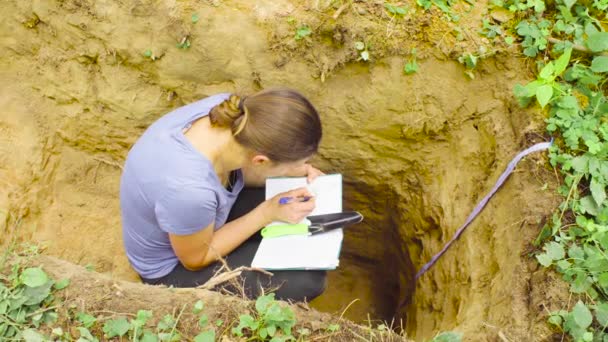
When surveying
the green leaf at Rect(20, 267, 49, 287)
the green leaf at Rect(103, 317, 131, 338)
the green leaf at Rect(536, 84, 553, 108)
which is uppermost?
the green leaf at Rect(536, 84, 553, 108)

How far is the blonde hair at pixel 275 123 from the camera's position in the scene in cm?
195

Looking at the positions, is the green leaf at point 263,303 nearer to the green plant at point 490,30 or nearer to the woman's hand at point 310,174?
the woman's hand at point 310,174

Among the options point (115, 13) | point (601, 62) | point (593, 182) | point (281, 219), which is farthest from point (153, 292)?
point (601, 62)

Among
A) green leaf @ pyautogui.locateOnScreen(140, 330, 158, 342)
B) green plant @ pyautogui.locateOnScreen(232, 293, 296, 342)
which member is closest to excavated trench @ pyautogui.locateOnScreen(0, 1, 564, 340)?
green plant @ pyautogui.locateOnScreen(232, 293, 296, 342)

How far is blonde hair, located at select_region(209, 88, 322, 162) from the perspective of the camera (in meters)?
1.95

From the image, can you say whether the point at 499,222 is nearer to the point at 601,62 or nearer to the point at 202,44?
the point at 601,62

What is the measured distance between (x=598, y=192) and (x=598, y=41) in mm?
733

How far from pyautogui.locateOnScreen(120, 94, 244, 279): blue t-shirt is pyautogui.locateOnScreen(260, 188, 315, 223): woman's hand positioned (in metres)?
0.28

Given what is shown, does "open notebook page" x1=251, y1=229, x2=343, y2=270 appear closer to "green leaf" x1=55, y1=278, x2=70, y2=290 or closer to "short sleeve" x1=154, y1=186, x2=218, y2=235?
"short sleeve" x1=154, y1=186, x2=218, y2=235

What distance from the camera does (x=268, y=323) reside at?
6.10 feet

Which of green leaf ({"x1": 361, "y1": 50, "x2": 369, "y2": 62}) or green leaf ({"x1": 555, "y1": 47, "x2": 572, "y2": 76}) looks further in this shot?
green leaf ({"x1": 361, "y1": 50, "x2": 369, "y2": 62})

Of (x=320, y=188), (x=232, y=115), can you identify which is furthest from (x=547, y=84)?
(x=232, y=115)

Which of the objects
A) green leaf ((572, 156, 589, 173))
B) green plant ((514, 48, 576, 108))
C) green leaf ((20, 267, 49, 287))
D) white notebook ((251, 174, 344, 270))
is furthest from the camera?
white notebook ((251, 174, 344, 270))

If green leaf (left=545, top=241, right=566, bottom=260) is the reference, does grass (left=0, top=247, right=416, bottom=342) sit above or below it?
above
